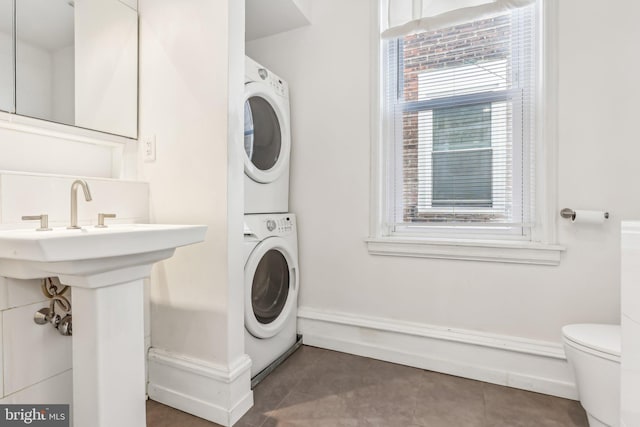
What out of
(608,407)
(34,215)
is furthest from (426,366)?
(34,215)

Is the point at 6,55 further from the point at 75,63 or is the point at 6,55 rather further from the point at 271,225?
the point at 271,225

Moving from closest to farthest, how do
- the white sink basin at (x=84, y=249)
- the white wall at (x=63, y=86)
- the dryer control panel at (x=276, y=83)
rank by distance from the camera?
the white sink basin at (x=84, y=249) → the white wall at (x=63, y=86) → the dryer control panel at (x=276, y=83)

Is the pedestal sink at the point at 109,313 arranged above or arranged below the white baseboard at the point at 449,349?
above

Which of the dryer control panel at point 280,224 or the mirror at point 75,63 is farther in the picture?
the dryer control panel at point 280,224

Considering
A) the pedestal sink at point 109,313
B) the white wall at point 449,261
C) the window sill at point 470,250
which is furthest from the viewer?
the window sill at point 470,250

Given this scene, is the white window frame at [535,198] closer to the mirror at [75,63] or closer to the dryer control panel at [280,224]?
the dryer control panel at [280,224]

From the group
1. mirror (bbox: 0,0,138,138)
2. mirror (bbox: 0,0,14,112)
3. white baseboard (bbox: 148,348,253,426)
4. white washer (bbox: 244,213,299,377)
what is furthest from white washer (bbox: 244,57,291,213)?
mirror (bbox: 0,0,14,112)

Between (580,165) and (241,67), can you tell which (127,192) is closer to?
(241,67)

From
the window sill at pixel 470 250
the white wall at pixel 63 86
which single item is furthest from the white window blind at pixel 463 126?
the white wall at pixel 63 86

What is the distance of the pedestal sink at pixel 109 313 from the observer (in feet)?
3.03

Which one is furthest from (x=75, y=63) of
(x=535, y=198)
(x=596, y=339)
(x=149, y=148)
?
(x=596, y=339)

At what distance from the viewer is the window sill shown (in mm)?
1601

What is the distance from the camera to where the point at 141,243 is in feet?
3.12

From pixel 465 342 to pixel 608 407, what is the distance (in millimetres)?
Answer: 629
